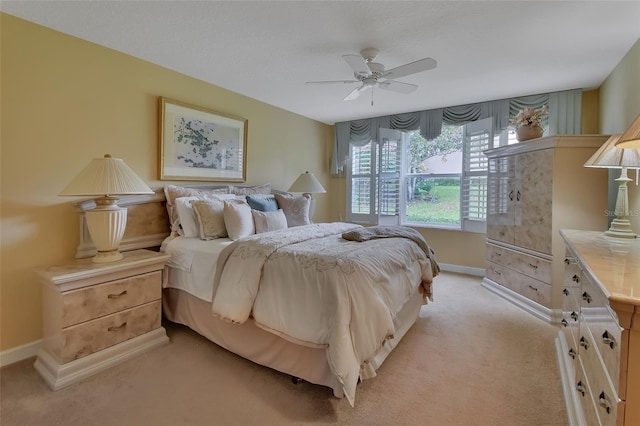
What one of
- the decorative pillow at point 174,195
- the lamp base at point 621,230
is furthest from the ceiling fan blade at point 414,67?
the decorative pillow at point 174,195

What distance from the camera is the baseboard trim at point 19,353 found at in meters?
2.16

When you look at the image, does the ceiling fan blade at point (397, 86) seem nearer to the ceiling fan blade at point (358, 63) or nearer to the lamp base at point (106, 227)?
the ceiling fan blade at point (358, 63)

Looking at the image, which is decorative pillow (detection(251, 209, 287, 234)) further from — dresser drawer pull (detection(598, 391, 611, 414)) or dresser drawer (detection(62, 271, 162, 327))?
dresser drawer pull (detection(598, 391, 611, 414))

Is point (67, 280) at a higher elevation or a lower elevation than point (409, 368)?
higher

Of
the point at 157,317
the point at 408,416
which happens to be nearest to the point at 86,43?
the point at 157,317

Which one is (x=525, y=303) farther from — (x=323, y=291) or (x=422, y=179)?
(x=323, y=291)

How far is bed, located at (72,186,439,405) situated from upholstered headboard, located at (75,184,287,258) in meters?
0.02

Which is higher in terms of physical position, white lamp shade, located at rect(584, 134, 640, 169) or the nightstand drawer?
white lamp shade, located at rect(584, 134, 640, 169)

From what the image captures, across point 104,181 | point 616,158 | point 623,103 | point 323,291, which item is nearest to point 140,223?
point 104,181

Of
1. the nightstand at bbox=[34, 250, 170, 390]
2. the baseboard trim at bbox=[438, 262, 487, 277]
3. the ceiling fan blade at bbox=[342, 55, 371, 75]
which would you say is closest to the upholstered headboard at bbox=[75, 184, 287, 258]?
the nightstand at bbox=[34, 250, 170, 390]

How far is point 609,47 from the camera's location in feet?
8.35

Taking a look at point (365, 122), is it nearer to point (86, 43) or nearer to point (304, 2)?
point (304, 2)

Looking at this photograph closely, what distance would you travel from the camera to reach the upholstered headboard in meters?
2.47

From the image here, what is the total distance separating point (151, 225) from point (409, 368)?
8.43 ft
